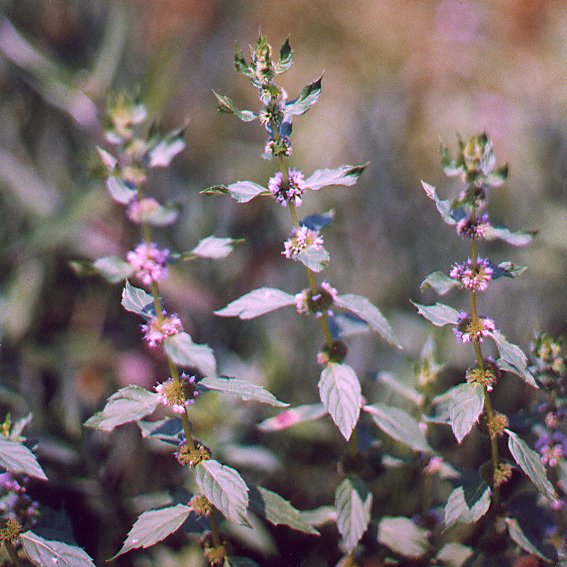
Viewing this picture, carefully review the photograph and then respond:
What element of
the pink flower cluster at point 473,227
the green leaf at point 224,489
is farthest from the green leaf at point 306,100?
the green leaf at point 224,489

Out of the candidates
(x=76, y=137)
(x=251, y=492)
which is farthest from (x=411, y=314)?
(x=76, y=137)

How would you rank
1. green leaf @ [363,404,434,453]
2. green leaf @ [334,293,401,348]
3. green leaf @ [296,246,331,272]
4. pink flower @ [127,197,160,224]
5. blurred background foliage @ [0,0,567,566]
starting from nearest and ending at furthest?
1. pink flower @ [127,197,160,224]
2. green leaf @ [296,246,331,272]
3. green leaf @ [334,293,401,348]
4. green leaf @ [363,404,434,453]
5. blurred background foliage @ [0,0,567,566]

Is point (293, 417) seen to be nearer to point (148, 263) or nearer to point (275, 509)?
point (275, 509)

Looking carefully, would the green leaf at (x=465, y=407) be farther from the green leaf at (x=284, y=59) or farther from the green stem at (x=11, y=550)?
the green stem at (x=11, y=550)

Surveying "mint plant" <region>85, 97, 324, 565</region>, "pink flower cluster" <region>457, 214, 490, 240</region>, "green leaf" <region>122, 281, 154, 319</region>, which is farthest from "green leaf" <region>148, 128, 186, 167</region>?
"pink flower cluster" <region>457, 214, 490, 240</region>

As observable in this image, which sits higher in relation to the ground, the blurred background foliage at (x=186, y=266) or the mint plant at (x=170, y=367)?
the mint plant at (x=170, y=367)

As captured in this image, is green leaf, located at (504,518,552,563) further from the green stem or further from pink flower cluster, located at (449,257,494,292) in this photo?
the green stem
